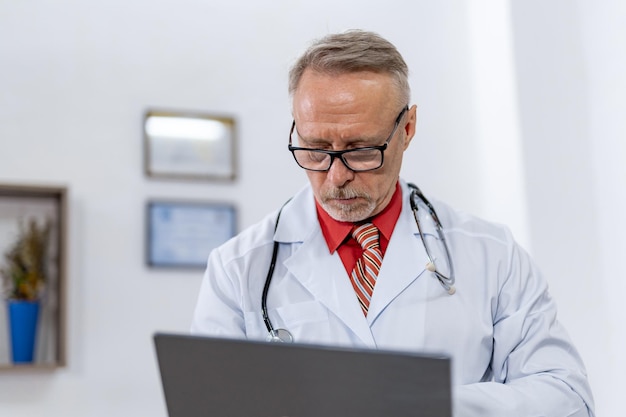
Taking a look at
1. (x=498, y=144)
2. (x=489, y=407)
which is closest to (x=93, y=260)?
(x=498, y=144)

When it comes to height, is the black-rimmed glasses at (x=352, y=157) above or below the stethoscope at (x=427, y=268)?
above

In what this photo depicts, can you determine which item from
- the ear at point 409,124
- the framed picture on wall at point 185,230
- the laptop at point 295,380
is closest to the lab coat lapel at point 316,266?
the ear at point 409,124

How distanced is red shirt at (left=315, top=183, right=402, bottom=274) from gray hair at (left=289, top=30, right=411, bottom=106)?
240 millimetres

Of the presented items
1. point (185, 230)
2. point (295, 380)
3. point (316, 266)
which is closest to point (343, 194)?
point (316, 266)

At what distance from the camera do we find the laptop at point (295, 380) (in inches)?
38.2

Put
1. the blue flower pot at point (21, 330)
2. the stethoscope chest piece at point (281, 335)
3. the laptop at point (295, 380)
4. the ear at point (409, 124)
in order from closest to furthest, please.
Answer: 1. the laptop at point (295, 380)
2. the stethoscope chest piece at point (281, 335)
3. the ear at point (409, 124)
4. the blue flower pot at point (21, 330)

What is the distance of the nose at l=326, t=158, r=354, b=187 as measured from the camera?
162cm

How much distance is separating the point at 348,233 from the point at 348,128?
26 centimetres

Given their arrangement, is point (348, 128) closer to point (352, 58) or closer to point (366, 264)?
point (352, 58)

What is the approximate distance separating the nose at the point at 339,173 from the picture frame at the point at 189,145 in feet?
4.41

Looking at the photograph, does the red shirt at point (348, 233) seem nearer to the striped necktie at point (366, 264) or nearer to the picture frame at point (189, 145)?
the striped necktie at point (366, 264)

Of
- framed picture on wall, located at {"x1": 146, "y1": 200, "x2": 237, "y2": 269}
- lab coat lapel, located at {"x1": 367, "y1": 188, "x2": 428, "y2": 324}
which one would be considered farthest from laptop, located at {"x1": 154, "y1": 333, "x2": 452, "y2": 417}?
framed picture on wall, located at {"x1": 146, "y1": 200, "x2": 237, "y2": 269}

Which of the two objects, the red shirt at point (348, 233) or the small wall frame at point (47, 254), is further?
the small wall frame at point (47, 254)

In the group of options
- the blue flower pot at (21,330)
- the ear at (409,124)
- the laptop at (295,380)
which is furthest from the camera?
the blue flower pot at (21,330)
